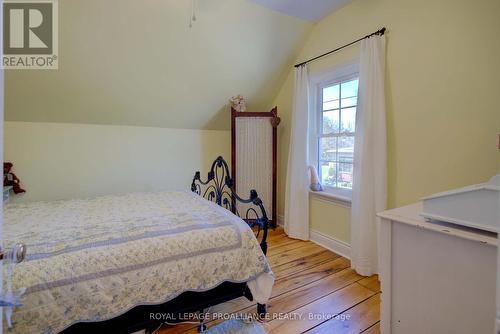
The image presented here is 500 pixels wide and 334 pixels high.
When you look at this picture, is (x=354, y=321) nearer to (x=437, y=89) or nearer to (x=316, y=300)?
(x=316, y=300)

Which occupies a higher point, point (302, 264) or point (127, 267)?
point (127, 267)

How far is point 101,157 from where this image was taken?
9.69 ft

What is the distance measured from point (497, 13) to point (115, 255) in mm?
2713

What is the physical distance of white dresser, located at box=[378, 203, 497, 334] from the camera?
0.85 m

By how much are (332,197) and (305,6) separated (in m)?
2.08

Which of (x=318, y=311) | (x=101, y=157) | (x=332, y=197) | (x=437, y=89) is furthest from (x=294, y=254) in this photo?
(x=101, y=157)

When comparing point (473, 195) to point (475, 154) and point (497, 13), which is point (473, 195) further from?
point (497, 13)

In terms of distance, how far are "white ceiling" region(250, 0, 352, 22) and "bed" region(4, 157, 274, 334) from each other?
2079 mm

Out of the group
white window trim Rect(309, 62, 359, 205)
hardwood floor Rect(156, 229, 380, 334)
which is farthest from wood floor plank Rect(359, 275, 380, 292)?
white window trim Rect(309, 62, 359, 205)

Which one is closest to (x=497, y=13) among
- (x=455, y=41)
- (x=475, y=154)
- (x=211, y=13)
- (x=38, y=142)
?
(x=455, y=41)

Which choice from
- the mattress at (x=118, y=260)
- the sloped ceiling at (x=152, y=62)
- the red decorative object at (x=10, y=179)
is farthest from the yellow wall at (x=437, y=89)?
the red decorative object at (x=10, y=179)

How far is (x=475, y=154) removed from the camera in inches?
65.7

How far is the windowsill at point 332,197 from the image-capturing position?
260cm

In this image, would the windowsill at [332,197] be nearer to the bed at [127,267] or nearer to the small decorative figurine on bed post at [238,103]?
the bed at [127,267]
